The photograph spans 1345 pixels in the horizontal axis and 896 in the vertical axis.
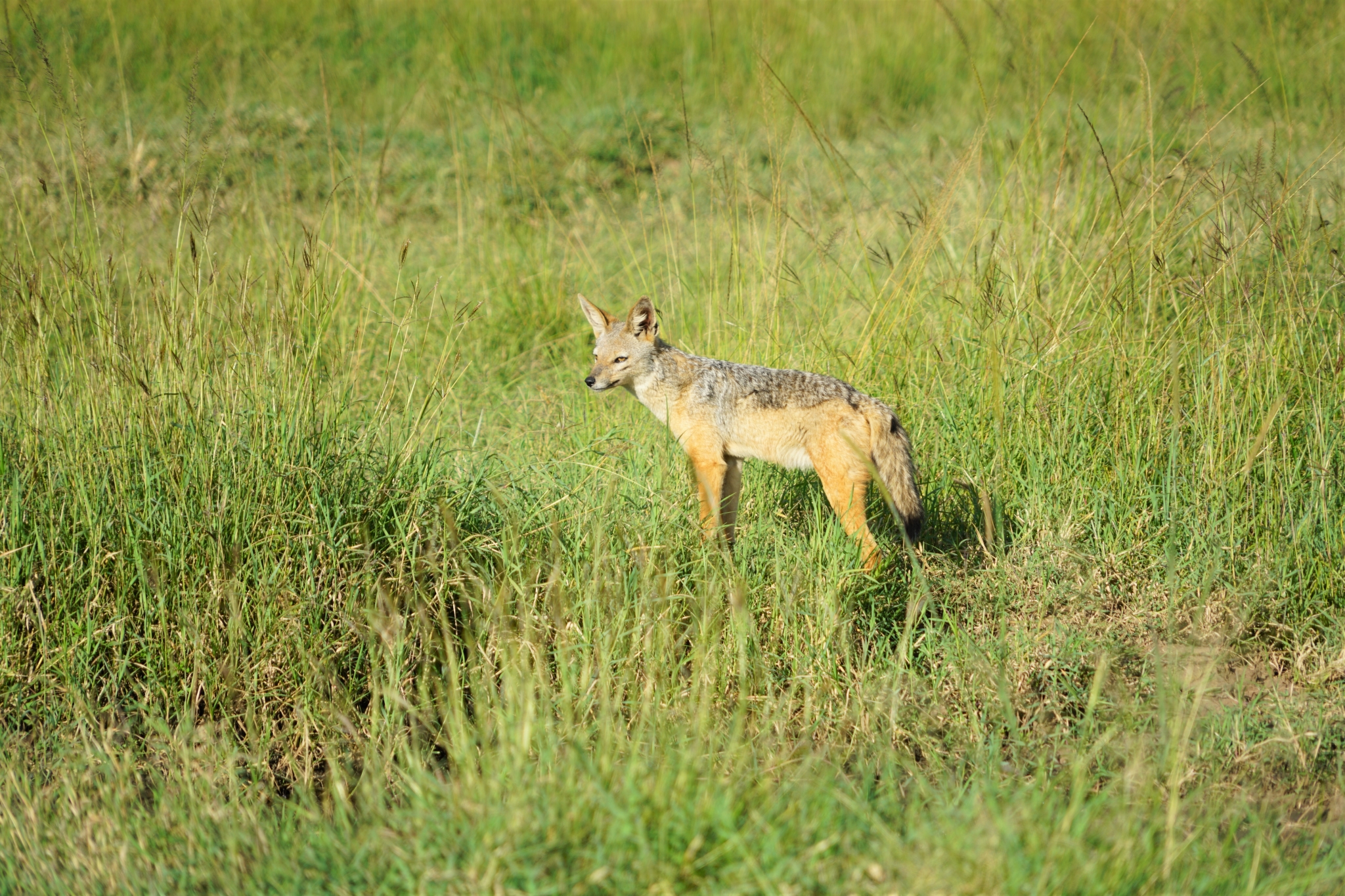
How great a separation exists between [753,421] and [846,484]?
1.78ft

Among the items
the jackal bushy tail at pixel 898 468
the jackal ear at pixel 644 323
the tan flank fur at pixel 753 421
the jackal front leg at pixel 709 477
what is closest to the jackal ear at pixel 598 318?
the tan flank fur at pixel 753 421

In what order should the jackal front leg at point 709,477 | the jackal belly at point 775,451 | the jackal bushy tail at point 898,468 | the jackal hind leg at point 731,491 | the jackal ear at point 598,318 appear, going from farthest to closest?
1. the jackal ear at point 598,318
2. the jackal hind leg at point 731,491
3. the jackal belly at point 775,451
4. the jackal front leg at point 709,477
5. the jackal bushy tail at point 898,468

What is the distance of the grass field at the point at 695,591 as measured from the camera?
243 centimetres

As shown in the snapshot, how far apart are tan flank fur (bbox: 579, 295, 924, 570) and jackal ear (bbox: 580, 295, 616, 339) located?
1cm

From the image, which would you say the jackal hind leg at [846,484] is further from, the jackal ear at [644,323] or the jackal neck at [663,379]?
the jackal ear at [644,323]

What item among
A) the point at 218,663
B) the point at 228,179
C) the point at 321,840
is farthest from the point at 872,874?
the point at 228,179

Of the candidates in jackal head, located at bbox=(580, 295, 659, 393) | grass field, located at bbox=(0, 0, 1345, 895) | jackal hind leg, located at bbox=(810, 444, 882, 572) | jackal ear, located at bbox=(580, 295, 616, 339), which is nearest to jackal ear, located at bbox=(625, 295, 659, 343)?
jackal head, located at bbox=(580, 295, 659, 393)

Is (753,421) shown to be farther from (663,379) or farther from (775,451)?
(663,379)

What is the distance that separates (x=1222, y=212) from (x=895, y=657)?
2.45 metres

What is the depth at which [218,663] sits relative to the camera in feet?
10.7

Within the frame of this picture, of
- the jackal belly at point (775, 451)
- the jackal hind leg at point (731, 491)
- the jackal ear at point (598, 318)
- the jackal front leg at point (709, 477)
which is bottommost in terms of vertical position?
the jackal hind leg at point (731, 491)

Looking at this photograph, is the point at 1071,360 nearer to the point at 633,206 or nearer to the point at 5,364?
the point at 5,364

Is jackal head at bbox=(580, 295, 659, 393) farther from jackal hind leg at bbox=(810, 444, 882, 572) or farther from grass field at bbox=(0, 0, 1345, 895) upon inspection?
jackal hind leg at bbox=(810, 444, 882, 572)

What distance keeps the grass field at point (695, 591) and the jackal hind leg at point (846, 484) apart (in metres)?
0.09
